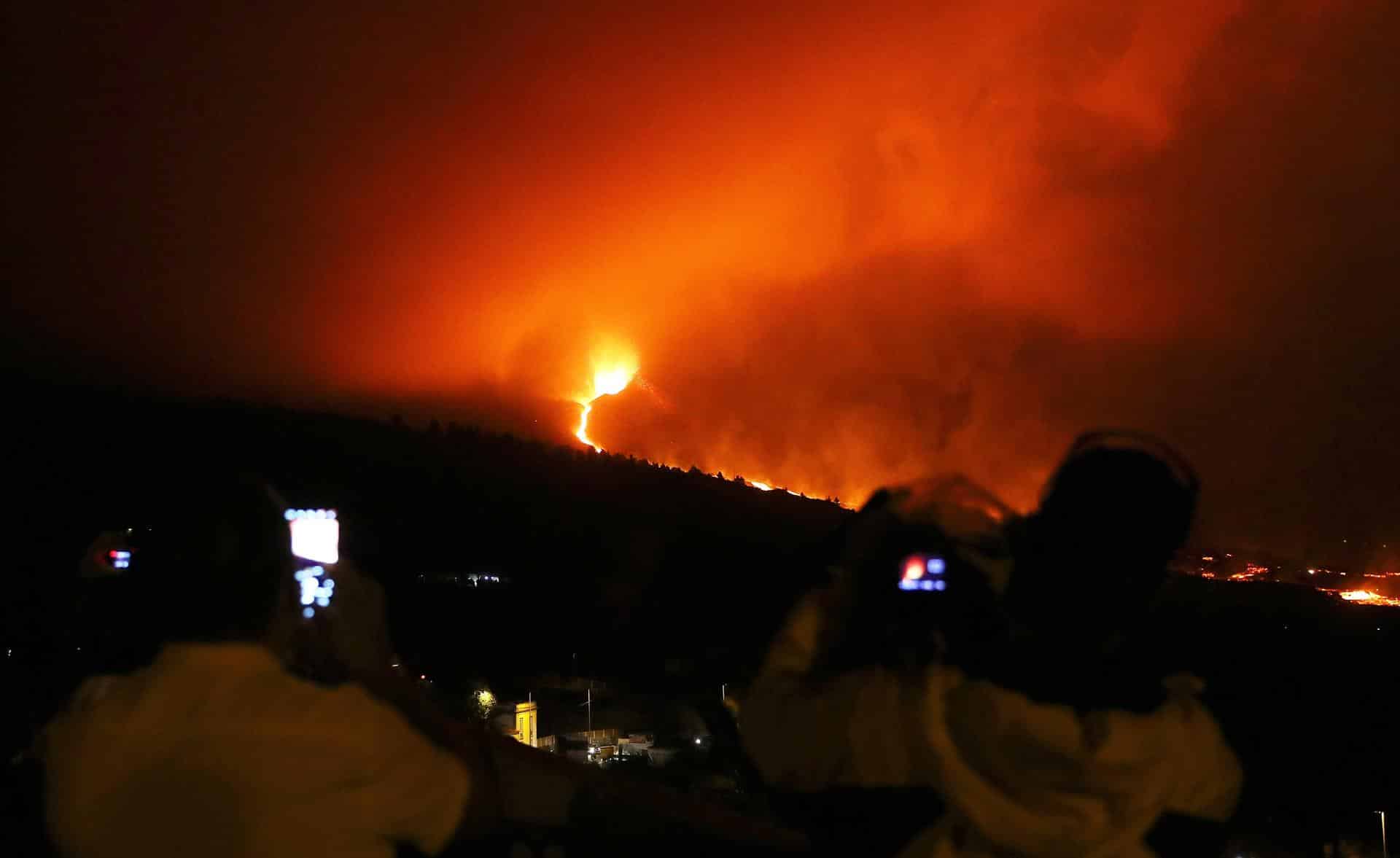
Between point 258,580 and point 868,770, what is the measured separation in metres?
1.04

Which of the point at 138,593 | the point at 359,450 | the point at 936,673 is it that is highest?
the point at 359,450

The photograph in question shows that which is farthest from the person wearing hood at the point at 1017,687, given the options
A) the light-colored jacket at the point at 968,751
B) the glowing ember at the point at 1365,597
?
the glowing ember at the point at 1365,597

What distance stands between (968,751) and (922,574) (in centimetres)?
26

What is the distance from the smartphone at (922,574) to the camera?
1.43m

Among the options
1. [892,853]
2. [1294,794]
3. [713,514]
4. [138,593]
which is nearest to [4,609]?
[138,593]

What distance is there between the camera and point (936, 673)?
1339mm

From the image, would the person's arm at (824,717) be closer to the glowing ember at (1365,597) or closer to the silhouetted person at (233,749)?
the silhouetted person at (233,749)

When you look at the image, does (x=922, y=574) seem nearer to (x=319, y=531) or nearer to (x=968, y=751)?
(x=968, y=751)

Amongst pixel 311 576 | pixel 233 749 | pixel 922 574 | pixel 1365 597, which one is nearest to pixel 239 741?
pixel 233 749

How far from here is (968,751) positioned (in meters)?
1.33

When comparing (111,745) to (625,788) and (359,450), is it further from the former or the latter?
(359,450)

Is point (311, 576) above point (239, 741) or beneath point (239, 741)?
above

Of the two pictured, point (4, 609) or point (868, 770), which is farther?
point (4, 609)

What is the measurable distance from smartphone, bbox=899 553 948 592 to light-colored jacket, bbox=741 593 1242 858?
0.13 m
